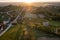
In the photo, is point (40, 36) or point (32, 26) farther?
point (32, 26)

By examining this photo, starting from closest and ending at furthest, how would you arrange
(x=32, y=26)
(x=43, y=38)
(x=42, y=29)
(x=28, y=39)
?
(x=28, y=39) → (x=43, y=38) → (x=42, y=29) → (x=32, y=26)

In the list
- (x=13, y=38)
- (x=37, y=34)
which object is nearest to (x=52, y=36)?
(x=37, y=34)

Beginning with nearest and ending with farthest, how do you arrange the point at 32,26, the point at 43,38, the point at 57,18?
the point at 43,38
the point at 32,26
the point at 57,18

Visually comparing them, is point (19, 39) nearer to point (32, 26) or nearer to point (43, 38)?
point (43, 38)

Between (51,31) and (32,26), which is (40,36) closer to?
(51,31)

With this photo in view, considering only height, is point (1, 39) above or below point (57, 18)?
above

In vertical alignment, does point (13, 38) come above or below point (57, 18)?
above

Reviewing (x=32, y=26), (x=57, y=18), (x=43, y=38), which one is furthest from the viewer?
(x=57, y=18)

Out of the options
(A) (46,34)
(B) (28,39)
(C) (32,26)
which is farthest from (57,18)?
(B) (28,39)

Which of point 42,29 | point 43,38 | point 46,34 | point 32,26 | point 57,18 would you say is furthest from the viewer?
point 57,18
